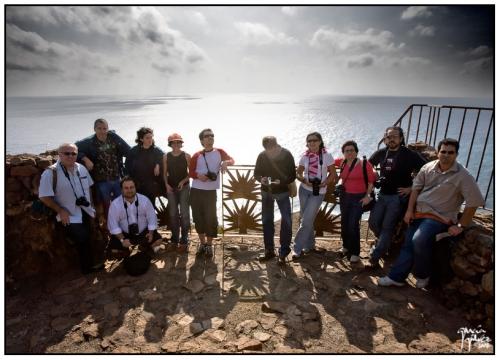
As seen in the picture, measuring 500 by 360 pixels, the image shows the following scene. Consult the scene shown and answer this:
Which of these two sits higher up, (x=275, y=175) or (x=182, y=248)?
(x=275, y=175)

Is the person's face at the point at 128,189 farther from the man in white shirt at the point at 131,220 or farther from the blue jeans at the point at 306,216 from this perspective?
the blue jeans at the point at 306,216

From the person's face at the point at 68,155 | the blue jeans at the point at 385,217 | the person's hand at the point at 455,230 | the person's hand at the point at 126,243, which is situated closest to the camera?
the person's hand at the point at 455,230

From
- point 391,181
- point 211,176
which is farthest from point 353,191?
point 211,176

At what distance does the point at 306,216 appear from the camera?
17.3 ft

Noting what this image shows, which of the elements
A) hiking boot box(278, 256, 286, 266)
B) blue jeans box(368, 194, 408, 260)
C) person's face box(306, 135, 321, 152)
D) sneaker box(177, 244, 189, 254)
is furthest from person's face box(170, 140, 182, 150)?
blue jeans box(368, 194, 408, 260)

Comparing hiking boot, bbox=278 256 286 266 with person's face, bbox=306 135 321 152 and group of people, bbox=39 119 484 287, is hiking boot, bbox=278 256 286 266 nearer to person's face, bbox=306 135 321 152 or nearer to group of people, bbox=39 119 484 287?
group of people, bbox=39 119 484 287

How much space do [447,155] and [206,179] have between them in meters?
3.50

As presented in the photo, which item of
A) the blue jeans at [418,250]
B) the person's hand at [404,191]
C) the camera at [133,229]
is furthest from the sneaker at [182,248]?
the person's hand at [404,191]

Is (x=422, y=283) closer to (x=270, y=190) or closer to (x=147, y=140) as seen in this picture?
(x=270, y=190)

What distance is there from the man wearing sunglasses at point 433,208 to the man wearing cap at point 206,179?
9.66 feet

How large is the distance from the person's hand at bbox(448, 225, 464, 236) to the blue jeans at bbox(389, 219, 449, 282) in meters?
0.12

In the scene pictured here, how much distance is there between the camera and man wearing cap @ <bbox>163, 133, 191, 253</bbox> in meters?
5.23

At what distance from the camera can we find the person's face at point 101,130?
5.05 m

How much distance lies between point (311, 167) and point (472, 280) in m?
2.67
